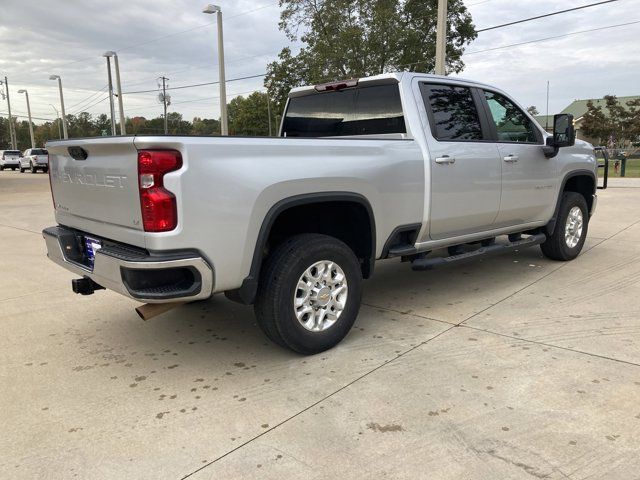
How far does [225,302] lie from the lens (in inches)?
199

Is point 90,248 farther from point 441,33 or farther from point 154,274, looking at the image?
point 441,33

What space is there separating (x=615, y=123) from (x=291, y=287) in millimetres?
52674

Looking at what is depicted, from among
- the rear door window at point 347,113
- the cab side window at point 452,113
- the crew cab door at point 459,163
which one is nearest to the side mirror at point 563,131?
the crew cab door at point 459,163

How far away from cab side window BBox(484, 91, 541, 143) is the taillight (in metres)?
3.41

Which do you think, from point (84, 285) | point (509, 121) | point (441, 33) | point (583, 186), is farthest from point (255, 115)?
point (84, 285)

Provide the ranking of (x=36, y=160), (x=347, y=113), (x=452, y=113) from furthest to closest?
(x=36, y=160) → (x=347, y=113) → (x=452, y=113)

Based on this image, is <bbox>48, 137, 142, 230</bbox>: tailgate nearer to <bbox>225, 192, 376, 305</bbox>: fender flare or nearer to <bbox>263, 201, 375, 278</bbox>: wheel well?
<bbox>225, 192, 376, 305</bbox>: fender flare

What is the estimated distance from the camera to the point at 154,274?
9.75 feet

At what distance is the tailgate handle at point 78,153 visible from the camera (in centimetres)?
341

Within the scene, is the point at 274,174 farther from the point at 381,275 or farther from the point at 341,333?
the point at 381,275

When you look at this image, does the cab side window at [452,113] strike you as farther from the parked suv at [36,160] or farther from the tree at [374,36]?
the parked suv at [36,160]

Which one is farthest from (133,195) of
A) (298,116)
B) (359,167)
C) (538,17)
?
(538,17)

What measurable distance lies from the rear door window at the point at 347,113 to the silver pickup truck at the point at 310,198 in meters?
0.01

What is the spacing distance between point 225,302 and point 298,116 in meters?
1.99
